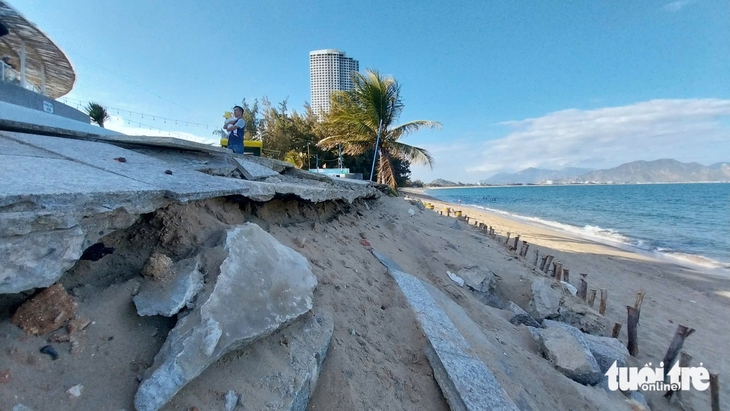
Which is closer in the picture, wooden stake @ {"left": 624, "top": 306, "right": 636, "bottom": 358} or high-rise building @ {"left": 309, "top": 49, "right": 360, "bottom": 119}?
wooden stake @ {"left": 624, "top": 306, "right": 636, "bottom": 358}

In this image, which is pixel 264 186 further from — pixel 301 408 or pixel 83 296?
pixel 301 408

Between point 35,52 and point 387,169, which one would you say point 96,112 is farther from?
point 387,169

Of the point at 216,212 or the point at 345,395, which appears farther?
the point at 216,212

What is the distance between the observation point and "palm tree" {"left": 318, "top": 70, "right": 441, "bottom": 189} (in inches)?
628

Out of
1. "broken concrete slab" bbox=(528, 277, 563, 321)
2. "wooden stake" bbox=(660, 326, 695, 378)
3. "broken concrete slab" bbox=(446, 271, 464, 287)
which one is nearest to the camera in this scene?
"wooden stake" bbox=(660, 326, 695, 378)

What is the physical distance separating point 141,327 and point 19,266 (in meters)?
0.58

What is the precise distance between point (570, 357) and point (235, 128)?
642 centimetres

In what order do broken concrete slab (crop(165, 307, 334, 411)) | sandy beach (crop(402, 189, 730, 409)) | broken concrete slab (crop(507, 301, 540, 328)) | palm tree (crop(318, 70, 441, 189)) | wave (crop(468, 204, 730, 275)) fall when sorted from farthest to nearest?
palm tree (crop(318, 70, 441, 189)) < wave (crop(468, 204, 730, 275)) < sandy beach (crop(402, 189, 730, 409)) < broken concrete slab (crop(507, 301, 540, 328)) < broken concrete slab (crop(165, 307, 334, 411))

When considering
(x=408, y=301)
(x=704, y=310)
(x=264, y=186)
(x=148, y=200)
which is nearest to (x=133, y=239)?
(x=148, y=200)

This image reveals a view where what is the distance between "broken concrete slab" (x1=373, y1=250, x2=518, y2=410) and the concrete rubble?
6.54ft

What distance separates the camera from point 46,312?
151cm

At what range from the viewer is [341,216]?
208 inches

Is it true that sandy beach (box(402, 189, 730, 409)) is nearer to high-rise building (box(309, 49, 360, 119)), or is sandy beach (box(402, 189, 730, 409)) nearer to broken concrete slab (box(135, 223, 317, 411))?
broken concrete slab (box(135, 223, 317, 411))

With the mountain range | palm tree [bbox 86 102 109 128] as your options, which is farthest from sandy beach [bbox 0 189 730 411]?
the mountain range
